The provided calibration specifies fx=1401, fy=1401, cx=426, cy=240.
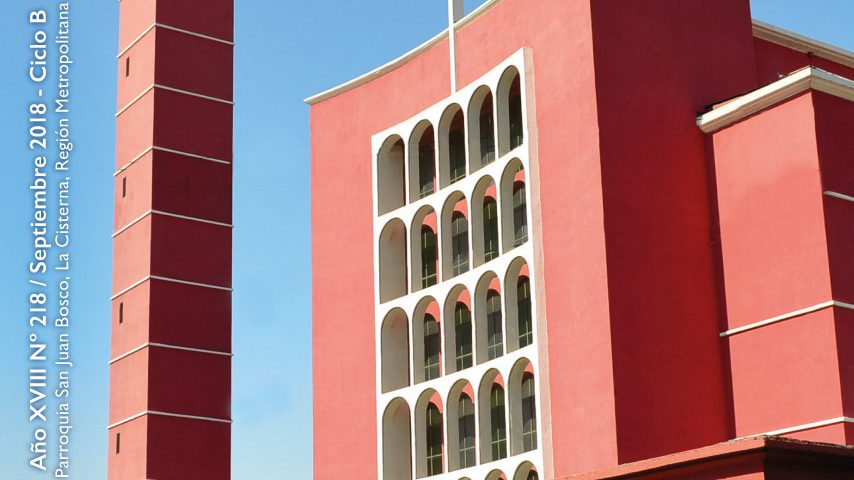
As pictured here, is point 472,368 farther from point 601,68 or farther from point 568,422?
point 601,68

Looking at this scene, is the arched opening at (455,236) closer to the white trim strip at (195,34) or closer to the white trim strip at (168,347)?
the white trim strip at (168,347)

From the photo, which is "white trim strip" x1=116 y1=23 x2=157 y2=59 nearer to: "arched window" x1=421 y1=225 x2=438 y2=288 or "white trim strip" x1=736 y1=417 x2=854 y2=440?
"arched window" x1=421 y1=225 x2=438 y2=288

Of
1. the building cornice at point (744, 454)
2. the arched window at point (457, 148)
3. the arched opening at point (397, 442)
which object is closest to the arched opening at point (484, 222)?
the arched window at point (457, 148)

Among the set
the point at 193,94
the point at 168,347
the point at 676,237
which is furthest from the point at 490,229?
the point at 193,94

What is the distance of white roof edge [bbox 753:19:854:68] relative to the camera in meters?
30.0

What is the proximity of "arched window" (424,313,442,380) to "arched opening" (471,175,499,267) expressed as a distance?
2083 millimetres

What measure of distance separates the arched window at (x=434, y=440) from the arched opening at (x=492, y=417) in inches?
74.8

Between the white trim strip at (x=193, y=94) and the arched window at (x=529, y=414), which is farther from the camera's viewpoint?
the white trim strip at (x=193, y=94)

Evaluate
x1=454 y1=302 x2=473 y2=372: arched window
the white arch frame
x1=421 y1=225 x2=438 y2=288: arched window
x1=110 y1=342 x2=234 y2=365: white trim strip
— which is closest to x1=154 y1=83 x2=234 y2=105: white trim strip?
x1=110 y1=342 x2=234 y2=365: white trim strip

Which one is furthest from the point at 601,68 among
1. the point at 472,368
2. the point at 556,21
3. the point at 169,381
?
the point at 169,381

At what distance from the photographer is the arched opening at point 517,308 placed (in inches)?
1075

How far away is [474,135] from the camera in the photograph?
96.0ft

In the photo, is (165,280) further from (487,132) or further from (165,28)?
(487,132)

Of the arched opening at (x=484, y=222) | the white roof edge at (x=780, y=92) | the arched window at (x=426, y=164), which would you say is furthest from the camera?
the arched window at (x=426, y=164)
